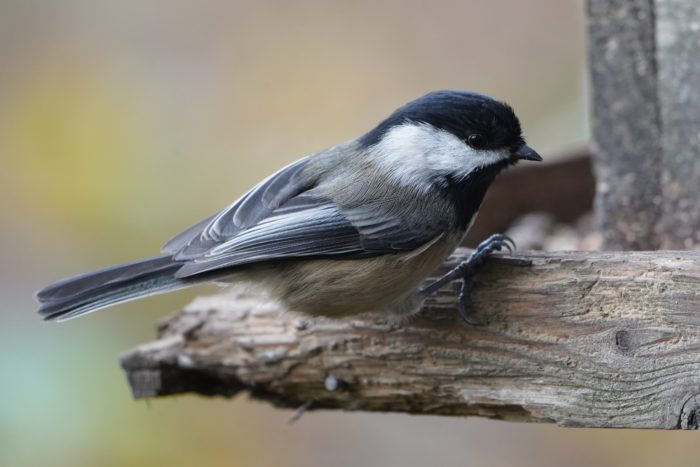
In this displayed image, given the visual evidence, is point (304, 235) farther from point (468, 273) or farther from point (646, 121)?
point (646, 121)

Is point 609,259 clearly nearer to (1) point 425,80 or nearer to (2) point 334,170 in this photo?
(2) point 334,170

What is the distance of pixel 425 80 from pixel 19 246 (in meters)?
2.28

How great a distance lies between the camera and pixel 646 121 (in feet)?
8.63

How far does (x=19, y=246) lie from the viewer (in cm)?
339

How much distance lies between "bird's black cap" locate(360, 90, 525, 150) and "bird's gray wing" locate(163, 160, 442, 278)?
0.24 meters

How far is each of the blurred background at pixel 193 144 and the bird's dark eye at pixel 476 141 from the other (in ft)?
4.25

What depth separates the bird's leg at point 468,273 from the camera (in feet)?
6.54

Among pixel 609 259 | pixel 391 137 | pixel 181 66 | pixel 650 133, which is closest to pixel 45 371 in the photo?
pixel 391 137

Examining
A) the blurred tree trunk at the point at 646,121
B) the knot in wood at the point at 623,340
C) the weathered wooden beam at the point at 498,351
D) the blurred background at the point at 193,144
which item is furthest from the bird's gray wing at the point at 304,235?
the blurred tree trunk at the point at 646,121

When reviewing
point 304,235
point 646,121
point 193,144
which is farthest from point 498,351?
point 193,144

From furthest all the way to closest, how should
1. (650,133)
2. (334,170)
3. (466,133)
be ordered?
(650,133) → (334,170) → (466,133)

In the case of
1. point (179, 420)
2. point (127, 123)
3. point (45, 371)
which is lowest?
point (179, 420)

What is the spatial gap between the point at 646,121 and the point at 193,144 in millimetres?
2104

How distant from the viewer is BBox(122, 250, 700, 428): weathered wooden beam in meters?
1.70
